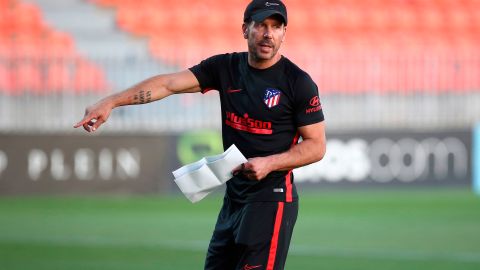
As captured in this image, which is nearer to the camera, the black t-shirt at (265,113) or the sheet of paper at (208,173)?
the sheet of paper at (208,173)

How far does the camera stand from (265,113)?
212 inches

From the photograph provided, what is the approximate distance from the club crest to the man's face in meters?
0.18

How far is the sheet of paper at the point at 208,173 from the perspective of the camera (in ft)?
16.8

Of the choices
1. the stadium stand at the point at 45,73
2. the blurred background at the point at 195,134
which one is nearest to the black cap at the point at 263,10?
the blurred background at the point at 195,134

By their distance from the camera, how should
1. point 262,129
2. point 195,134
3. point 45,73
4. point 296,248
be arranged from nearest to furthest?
point 262,129, point 296,248, point 195,134, point 45,73

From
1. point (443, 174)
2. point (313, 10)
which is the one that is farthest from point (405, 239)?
point (313, 10)

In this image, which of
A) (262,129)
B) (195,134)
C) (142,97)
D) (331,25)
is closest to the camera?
(262,129)

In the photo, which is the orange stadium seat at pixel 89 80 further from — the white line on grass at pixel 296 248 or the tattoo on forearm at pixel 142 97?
the tattoo on forearm at pixel 142 97

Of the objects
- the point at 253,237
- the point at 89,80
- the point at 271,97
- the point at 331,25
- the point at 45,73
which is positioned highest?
the point at 331,25

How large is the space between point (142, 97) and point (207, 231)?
23.3ft

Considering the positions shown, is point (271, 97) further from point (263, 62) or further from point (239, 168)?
point (239, 168)

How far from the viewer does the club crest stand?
5.37m

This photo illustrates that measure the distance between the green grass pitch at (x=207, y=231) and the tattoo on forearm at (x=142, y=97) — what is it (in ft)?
13.2

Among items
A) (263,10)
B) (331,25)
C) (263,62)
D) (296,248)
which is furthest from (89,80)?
(263,10)
